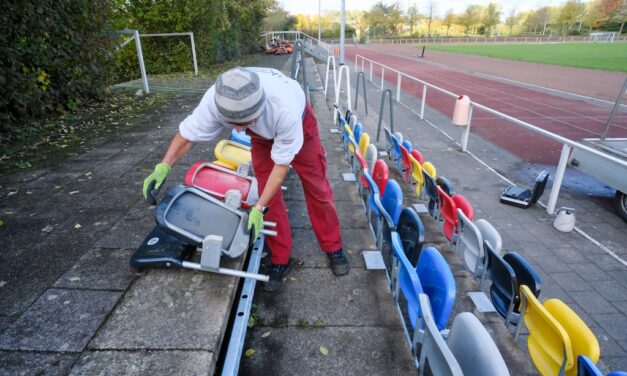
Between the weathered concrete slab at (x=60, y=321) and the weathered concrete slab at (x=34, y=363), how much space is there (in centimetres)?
4

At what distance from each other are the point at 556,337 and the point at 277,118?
6.16ft

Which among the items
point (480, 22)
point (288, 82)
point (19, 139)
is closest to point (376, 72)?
point (19, 139)

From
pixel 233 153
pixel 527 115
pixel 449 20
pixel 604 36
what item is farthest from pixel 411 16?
pixel 233 153

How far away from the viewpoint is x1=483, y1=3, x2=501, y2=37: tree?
251 ft

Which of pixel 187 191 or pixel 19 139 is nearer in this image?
pixel 187 191

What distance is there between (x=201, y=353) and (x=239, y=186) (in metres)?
1.45

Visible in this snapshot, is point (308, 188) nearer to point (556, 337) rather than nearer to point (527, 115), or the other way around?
point (556, 337)

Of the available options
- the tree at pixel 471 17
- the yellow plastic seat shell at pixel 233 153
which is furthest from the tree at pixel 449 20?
the yellow plastic seat shell at pixel 233 153

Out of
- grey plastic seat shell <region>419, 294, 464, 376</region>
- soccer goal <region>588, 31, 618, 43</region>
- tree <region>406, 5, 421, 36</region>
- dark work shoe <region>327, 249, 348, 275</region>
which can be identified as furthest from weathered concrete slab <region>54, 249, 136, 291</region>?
tree <region>406, 5, 421, 36</region>

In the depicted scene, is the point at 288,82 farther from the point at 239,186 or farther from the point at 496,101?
the point at 496,101

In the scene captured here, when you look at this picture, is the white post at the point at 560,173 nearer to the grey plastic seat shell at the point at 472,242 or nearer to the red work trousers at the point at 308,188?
the grey plastic seat shell at the point at 472,242

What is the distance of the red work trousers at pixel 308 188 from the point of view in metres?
2.54

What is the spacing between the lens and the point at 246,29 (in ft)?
85.1

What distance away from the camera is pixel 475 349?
1.50 meters
